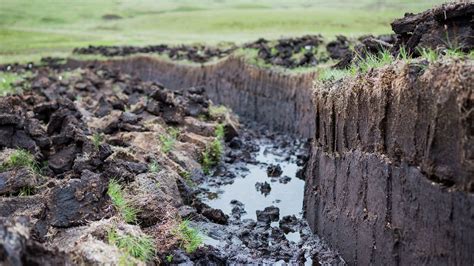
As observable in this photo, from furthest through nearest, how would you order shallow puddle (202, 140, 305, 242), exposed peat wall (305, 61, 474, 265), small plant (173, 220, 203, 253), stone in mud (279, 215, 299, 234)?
shallow puddle (202, 140, 305, 242), stone in mud (279, 215, 299, 234), small plant (173, 220, 203, 253), exposed peat wall (305, 61, 474, 265)

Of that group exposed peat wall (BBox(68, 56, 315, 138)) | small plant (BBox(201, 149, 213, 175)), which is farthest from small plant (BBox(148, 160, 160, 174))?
exposed peat wall (BBox(68, 56, 315, 138))

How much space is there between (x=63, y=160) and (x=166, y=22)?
67.7m

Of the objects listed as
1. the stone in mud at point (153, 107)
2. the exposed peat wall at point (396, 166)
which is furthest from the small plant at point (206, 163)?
the exposed peat wall at point (396, 166)

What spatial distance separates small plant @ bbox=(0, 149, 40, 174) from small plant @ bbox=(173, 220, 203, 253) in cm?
329

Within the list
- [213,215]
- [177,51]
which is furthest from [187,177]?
[177,51]

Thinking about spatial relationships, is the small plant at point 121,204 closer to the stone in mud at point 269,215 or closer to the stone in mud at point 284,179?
the stone in mud at point 269,215

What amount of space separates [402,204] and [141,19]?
3094 inches

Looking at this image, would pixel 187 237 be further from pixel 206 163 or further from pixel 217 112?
pixel 217 112

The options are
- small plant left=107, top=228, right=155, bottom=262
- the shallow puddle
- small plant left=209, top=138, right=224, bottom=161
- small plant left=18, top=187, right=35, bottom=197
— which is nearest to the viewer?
small plant left=107, top=228, right=155, bottom=262

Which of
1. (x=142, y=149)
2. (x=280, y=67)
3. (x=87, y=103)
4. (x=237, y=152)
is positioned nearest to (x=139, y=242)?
(x=142, y=149)

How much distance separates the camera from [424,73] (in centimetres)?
696

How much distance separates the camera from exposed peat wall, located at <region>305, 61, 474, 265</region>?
6.29 meters

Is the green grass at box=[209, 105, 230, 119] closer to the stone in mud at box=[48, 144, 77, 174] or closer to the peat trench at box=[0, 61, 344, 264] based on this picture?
the peat trench at box=[0, 61, 344, 264]

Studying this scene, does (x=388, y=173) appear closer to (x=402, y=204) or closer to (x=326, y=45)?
(x=402, y=204)
